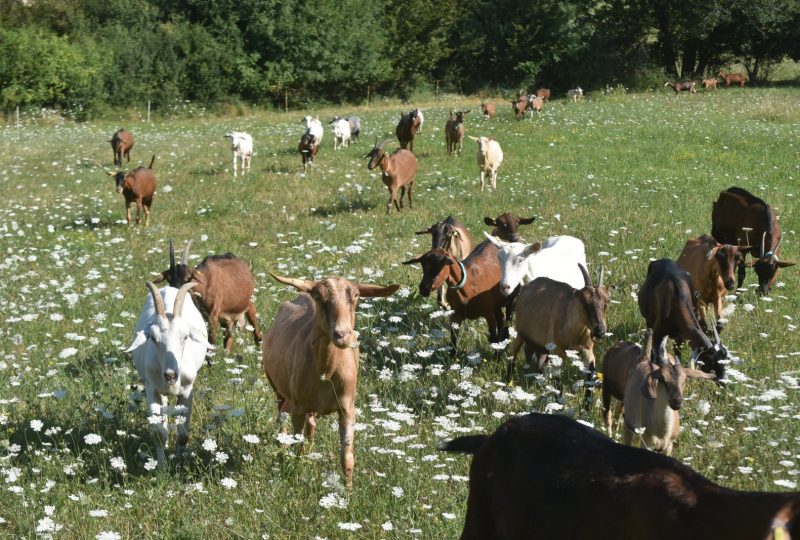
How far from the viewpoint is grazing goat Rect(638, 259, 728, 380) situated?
803cm

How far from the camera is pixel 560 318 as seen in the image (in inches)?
321

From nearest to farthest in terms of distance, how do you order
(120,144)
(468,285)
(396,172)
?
(468,285) < (396,172) < (120,144)

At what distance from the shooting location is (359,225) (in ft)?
53.4

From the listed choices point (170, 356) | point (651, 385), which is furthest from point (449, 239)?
point (651, 385)

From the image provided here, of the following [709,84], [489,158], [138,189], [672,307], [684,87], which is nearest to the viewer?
[672,307]

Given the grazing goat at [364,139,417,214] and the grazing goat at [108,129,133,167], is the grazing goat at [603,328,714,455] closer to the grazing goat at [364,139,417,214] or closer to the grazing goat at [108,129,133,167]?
the grazing goat at [364,139,417,214]

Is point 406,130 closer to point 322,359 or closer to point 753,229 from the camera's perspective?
point 753,229

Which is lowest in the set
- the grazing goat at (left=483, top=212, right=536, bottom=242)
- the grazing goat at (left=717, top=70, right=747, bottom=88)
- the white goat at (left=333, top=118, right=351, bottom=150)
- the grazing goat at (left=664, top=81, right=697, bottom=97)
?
the grazing goat at (left=483, top=212, right=536, bottom=242)

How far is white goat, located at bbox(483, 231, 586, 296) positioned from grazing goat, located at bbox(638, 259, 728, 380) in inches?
51.7

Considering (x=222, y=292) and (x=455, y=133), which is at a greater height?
(x=455, y=133)

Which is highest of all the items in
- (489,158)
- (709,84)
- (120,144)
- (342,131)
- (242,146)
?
(709,84)

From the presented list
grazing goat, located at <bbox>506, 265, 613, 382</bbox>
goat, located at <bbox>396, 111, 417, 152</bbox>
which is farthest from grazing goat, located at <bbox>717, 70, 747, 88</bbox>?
grazing goat, located at <bbox>506, 265, 613, 382</bbox>

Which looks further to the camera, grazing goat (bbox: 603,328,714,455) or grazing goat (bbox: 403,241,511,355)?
grazing goat (bbox: 403,241,511,355)

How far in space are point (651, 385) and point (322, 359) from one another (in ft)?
7.32
